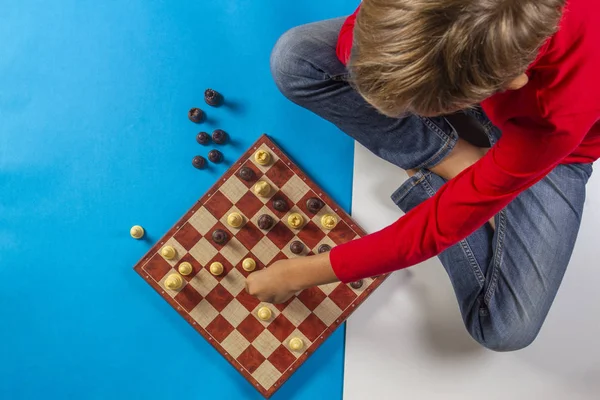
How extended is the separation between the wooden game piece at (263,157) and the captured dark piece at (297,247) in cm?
22

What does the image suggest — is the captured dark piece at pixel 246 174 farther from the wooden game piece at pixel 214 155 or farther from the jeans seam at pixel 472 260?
the jeans seam at pixel 472 260

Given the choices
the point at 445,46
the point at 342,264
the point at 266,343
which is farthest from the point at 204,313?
the point at 445,46

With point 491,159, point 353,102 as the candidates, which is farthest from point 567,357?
point 353,102

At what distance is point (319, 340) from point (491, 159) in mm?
695

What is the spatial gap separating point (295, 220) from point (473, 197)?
1.71ft

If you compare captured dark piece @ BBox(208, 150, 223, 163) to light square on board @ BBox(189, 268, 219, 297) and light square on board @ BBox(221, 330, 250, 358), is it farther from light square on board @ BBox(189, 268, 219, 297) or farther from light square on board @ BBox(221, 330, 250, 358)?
light square on board @ BBox(221, 330, 250, 358)

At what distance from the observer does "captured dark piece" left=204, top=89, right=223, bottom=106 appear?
1322 mm

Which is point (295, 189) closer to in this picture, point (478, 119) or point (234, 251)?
point (234, 251)

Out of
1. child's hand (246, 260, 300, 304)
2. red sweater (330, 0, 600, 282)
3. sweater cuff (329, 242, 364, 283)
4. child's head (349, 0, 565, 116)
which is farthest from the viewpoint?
child's hand (246, 260, 300, 304)

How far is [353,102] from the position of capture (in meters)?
1.14

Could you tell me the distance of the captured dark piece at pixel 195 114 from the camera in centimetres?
134

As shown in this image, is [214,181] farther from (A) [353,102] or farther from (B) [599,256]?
(B) [599,256]

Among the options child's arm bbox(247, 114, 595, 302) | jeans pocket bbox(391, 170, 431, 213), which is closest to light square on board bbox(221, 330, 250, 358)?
child's arm bbox(247, 114, 595, 302)

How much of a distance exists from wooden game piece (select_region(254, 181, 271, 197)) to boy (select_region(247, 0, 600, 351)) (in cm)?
23
